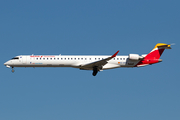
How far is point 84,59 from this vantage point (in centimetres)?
4141

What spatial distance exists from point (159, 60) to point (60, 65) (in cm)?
1439

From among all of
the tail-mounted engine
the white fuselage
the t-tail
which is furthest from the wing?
the t-tail

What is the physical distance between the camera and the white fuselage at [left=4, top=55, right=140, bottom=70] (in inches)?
1610

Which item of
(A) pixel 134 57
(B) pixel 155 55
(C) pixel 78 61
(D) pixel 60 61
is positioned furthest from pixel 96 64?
(B) pixel 155 55

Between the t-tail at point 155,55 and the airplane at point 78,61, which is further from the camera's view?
the t-tail at point 155,55

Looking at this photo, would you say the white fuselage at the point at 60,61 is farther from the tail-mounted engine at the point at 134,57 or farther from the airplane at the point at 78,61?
the tail-mounted engine at the point at 134,57

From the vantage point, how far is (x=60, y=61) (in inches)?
1610

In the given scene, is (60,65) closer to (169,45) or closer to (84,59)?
(84,59)

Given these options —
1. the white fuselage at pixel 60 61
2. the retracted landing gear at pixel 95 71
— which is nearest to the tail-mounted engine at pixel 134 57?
the white fuselage at pixel 60 61

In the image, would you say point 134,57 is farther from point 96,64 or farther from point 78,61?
point 78,61

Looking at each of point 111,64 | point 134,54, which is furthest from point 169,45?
point 111,64

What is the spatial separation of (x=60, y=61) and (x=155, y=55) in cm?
1398

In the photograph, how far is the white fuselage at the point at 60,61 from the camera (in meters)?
40.9

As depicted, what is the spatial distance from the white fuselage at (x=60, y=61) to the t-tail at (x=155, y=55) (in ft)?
5.86
